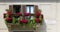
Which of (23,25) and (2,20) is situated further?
(2,20)

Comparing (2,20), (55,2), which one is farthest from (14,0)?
(55,2)

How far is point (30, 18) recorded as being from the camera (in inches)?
165

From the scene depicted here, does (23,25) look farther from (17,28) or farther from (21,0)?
(21,0)

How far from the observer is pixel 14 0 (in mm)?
4406

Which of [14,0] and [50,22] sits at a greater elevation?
[14,0]

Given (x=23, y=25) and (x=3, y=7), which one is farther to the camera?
(x=3, y=7)

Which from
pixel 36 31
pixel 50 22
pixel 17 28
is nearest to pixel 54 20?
pixel 50 22

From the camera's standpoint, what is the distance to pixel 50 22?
4.38 m

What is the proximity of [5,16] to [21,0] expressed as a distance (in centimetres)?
41

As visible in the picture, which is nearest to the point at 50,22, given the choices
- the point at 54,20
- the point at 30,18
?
the point at 54,20

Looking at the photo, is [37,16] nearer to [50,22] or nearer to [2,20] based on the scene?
[50,22]

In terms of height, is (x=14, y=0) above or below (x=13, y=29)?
above

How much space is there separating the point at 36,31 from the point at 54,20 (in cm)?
35

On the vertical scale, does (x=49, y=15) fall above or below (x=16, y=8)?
below
